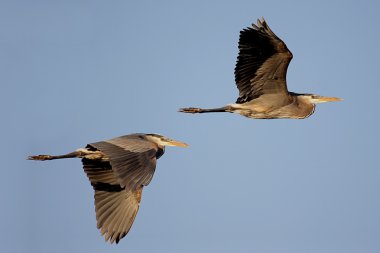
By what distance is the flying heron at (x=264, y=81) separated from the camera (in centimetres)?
1380

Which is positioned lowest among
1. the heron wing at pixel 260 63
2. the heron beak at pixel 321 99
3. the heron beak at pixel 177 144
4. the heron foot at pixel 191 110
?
the heron beak at pixel 177 144

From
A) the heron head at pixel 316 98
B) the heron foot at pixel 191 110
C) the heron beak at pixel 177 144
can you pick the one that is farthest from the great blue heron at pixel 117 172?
the heron head at pixel 316 98

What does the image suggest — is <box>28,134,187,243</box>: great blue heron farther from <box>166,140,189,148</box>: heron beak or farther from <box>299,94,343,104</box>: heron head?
<box>299,94,343,104</box>: heron head

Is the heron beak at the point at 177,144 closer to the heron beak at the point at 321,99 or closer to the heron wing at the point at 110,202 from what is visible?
the heron wing at the point at 110,202

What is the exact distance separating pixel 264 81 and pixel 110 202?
3899mm

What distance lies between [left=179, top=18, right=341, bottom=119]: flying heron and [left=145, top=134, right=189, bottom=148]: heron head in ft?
2.46

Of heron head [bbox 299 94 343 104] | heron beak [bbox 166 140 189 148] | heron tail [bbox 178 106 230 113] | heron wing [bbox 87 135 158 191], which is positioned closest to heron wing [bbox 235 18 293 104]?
heron tail [bbox 178 106 230 113]

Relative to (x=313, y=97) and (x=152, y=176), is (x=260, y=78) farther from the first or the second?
(x=152, y=176)

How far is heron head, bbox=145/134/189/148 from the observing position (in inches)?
563

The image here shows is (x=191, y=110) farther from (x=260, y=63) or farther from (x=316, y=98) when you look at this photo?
(x=316, y=98)

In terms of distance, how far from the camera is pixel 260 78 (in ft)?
47.0

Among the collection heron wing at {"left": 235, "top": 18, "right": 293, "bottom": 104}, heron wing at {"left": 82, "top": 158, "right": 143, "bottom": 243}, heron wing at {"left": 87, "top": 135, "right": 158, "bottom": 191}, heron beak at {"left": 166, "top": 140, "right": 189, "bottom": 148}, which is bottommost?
heron wing at {"left": 82, "top": 158, "right": 143, "bottom": 243}

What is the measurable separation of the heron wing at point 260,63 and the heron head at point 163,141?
4.62 ft

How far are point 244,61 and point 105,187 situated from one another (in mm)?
3554
